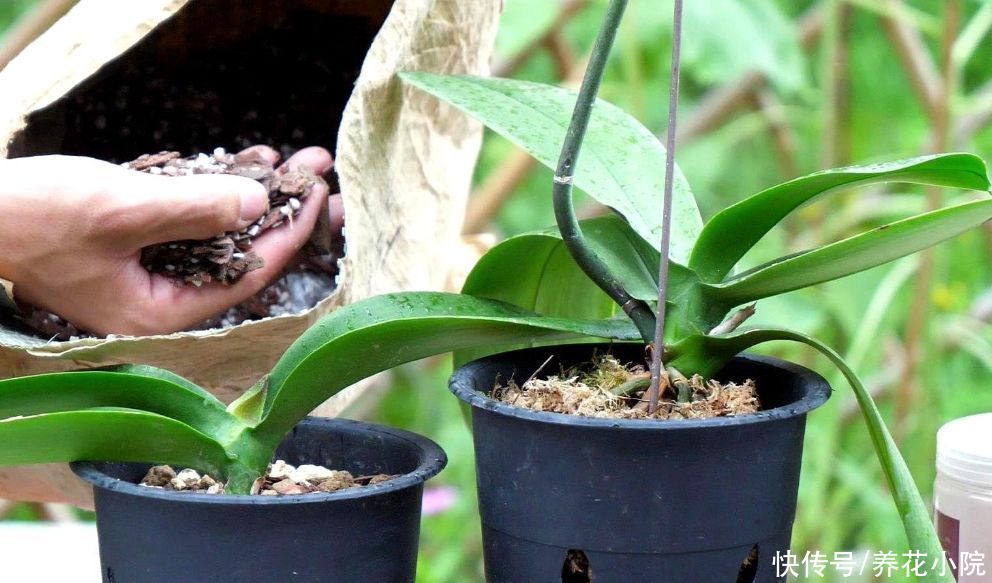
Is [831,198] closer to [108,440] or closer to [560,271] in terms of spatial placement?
[560,271]

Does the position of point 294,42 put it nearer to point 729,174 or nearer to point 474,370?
point 474,370

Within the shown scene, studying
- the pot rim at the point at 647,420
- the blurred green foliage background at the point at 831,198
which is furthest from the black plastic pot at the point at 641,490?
the blurred green foliage background at the point at 831,198

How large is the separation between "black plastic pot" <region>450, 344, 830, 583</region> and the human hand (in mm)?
129

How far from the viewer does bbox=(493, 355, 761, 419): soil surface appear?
45 centimetres

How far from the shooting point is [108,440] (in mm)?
441

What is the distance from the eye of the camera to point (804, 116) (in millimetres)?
1246

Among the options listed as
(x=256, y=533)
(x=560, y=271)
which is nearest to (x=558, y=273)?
(x=560, y=271)

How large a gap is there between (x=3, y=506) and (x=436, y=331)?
95 cm

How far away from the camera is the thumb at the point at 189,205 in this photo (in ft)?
1.46

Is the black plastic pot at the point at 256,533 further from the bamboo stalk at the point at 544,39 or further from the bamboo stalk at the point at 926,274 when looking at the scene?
the bamboo stalk at the point at 544,39

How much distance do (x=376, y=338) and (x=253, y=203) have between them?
0.31 ft

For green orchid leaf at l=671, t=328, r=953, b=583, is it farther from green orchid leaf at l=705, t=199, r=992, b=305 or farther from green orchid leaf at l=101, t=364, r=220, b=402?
green orchid leaf at l=101, t=364, r=220, b=402

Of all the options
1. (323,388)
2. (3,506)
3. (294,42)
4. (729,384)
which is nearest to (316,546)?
(323,388)

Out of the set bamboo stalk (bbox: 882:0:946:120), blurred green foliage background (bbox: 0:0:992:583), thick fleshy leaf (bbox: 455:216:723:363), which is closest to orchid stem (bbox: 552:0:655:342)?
thick fleshy leaf (bbox: 455:216:723:363)
